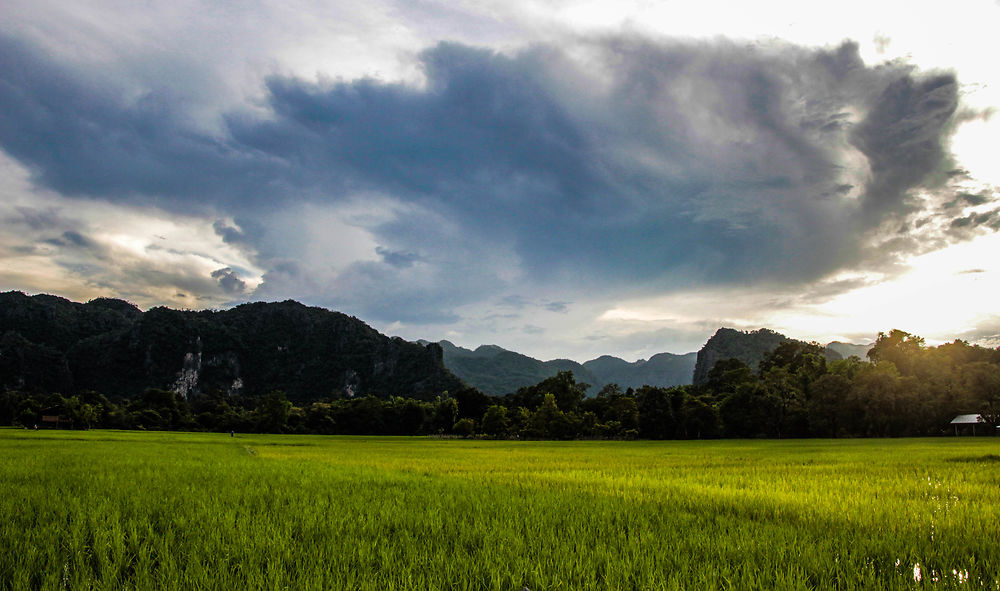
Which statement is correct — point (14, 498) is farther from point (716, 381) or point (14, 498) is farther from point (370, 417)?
point (716, 381)

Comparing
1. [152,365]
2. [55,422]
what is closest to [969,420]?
[55,422]

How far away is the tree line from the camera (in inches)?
2267

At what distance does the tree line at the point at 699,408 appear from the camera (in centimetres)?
5759

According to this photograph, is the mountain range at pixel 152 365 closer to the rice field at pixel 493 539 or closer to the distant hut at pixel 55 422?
the distant hut at pixel 55 422

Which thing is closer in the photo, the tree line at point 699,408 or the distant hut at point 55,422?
the tree line at point 699,408

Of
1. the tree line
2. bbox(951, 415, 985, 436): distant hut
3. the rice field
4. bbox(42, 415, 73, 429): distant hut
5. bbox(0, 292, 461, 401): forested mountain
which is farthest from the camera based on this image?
bbox(0, 292, 461, 401): forested mountain

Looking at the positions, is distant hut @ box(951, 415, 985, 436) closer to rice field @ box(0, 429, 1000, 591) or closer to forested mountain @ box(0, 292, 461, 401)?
rice field @ box(0, 429, 1000, 591)

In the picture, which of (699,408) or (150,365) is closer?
(699,408)

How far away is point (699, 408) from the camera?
6825 cm

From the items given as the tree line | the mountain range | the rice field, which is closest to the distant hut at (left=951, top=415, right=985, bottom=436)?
the tree line

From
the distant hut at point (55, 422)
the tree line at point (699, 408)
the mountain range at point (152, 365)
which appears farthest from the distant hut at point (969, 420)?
the distant hut at point (55, 422)

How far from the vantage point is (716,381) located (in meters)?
107

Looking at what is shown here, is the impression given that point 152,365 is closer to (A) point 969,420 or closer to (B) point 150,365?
(B) point 150,365

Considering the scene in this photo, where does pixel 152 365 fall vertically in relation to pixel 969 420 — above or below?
above
